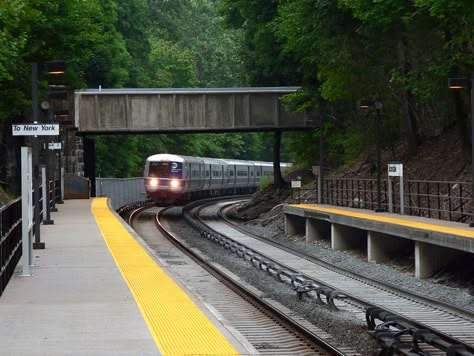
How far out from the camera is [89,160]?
200ft

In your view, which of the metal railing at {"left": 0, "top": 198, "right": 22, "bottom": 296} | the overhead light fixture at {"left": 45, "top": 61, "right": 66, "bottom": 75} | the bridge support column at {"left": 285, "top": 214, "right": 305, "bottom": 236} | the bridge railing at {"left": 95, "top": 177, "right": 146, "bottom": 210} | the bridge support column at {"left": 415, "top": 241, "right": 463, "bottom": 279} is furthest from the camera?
the bridge railing at {"left": 95, "top": 177, "right": 146, "bottom": 210}

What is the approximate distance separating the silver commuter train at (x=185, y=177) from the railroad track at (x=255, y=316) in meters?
34.7

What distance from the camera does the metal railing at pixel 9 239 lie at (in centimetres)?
1580

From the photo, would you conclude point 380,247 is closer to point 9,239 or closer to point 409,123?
point 409,123

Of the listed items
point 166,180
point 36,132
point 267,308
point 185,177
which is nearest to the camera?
point 267,308

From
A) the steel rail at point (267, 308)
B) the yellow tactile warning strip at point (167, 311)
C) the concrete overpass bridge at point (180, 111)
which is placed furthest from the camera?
the concrete overpass bridge at point (180, 111)

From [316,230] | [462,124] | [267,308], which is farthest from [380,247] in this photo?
[267,308]

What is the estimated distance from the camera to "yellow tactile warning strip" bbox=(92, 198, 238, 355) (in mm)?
11078

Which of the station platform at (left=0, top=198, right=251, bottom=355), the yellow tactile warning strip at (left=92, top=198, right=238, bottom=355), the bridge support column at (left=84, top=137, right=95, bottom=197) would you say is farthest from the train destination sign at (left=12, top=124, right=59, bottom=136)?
the bridge support column at (left=84, top=137, right=95, bottom=197)

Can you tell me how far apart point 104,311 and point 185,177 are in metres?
50.5

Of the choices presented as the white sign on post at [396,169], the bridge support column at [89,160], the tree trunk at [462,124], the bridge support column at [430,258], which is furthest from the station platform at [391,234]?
the bridge support column at [89,160]

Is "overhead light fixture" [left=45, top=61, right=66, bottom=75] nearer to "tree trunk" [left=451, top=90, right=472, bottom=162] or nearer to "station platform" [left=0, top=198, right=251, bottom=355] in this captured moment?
"station platform" [left=0, top=198, right=251, bottom=355]

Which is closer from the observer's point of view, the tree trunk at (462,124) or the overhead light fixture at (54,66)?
the overhead light fixture at (54,66)

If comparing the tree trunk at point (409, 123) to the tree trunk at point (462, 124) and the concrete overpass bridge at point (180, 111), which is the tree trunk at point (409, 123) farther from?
the concrete overpass bridge at point (180, 111)
